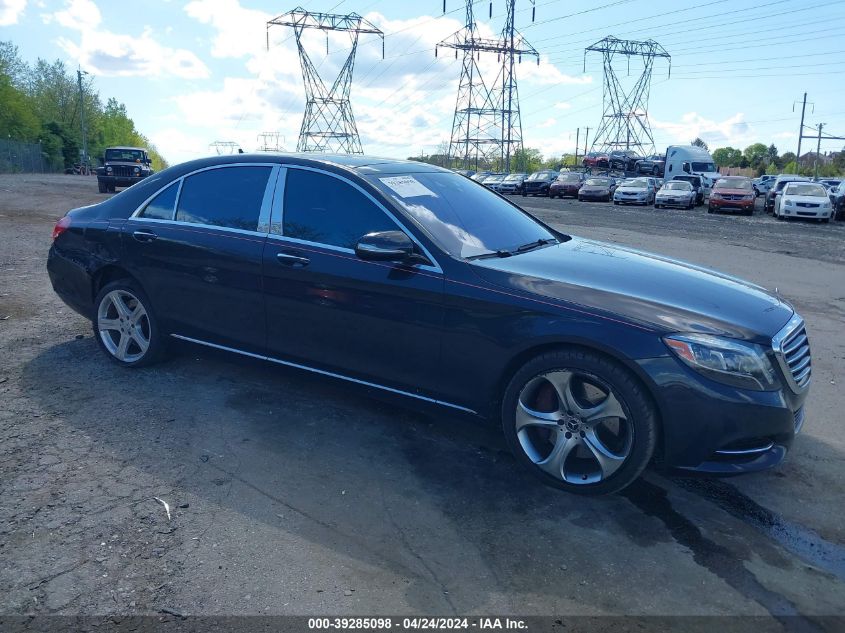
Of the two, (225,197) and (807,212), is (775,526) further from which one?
(807,212)

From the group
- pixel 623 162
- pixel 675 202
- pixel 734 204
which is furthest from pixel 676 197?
pixel 623 162

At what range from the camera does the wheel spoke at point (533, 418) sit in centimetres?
352

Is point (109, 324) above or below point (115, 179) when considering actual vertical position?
below

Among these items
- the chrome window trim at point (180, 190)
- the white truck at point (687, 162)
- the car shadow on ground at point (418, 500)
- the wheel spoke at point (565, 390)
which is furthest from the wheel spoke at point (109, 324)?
the white truck at point (687, 162)

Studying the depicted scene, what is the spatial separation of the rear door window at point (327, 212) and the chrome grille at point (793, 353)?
2148 mm

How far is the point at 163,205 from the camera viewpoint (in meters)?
4.97

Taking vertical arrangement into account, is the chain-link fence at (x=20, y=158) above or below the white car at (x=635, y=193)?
above

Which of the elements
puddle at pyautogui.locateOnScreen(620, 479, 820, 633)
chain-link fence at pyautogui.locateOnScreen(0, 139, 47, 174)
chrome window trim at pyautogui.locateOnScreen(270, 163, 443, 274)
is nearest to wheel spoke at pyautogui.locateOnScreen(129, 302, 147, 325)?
chrome window trim at pyautogui.locateOnScreen(270, 163, 443, 274)

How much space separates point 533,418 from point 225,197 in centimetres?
264

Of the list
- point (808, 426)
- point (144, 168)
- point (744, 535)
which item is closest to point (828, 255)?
point (808, 426)

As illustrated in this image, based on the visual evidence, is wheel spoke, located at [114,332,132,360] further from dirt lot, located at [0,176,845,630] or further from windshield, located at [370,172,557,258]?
windshield, located at [370,172,557,258]

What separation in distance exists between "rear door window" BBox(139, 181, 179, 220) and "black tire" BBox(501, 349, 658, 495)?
2888mm

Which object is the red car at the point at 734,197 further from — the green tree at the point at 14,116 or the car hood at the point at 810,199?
the green tree at the point at 14,116

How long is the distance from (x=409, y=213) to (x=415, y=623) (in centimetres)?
230
